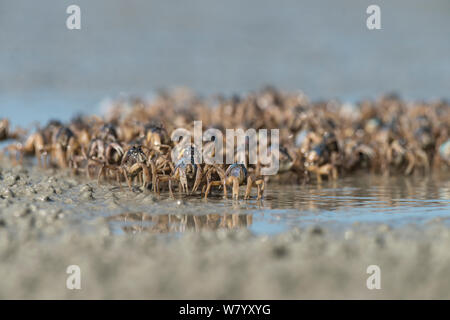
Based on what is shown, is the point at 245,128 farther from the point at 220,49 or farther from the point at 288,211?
the point at 220,49

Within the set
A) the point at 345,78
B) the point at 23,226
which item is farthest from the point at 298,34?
the point at 23,226

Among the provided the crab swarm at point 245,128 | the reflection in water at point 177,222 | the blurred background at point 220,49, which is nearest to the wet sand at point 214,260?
the reflection in water at point 177,222

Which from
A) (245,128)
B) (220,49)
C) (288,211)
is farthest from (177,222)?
(220,49)

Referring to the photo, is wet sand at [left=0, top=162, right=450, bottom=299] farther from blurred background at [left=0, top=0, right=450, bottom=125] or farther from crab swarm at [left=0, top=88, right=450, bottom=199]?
blurred background at [left=0, top=0, right=450, bottom=125]

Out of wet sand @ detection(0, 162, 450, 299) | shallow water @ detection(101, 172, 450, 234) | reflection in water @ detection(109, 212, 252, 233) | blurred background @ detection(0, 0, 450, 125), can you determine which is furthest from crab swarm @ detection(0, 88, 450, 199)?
blurred background @ detection(0, 0, 450, 125)

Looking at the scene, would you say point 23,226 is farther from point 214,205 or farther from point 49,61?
point 49,61

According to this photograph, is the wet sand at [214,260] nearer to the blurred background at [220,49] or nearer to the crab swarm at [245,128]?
the crab swarm at [245,128]

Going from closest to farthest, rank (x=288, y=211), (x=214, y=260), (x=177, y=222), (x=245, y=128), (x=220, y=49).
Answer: (x=214, y=260)
(x=177, y=222)
(x=288, y=211)
(x=245, y=128)
(x=220, y=49)
